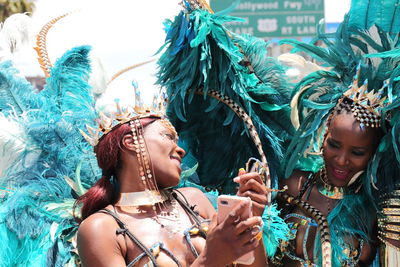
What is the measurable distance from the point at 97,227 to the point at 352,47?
1768 millimetres

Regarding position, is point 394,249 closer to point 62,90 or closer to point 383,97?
point 383,97

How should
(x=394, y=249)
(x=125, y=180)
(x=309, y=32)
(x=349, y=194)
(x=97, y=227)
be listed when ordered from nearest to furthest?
1. (x=97, y=227)
2. (x=125, y=180)
3. (x=394, y=249)
4. (x=349, y=194)
5. (x=309, y=32)

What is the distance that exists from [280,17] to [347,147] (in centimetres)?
1686

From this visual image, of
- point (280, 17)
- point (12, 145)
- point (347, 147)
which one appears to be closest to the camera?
point (347, 147)

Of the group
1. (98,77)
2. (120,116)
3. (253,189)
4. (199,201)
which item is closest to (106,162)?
(120,116)

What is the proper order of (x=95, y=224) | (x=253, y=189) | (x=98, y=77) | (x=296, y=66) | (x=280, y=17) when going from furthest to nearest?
(x=280, y=17) → (x=98, y=77) → (x=296, y=66) → (x=95, y=224) → (x=253, y=189)

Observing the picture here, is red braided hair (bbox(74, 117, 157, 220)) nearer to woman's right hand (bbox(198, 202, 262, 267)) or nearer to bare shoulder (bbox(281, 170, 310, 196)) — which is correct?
woman's right hand (bbox(198, 202, 262, 267))

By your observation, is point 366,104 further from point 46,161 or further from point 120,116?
point 46,161

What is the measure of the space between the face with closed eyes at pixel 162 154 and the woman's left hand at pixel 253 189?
410 millimetres

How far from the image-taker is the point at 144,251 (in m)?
2.41

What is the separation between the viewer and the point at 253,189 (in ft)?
7.51

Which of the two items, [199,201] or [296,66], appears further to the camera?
[296,66]

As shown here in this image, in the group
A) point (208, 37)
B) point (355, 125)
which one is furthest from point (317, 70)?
point (208, 37)

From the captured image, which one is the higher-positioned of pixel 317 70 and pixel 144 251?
pixel 317 70
